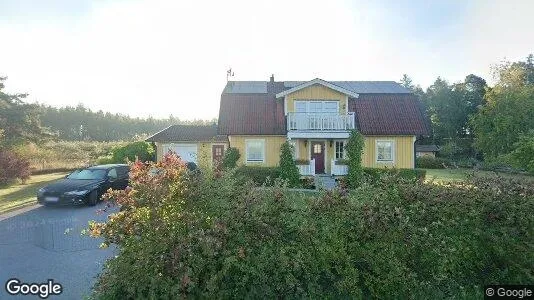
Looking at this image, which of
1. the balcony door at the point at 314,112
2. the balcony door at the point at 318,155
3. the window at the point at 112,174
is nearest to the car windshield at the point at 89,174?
the window at the point at 112,174

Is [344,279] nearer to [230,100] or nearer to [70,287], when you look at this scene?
[70,287]

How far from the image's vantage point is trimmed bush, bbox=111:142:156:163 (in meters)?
24.0

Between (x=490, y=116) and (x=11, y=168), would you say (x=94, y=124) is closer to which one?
(x=11, y=168)

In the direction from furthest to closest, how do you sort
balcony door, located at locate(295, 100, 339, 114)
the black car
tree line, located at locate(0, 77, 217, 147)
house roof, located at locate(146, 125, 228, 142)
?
tree line, located at locate(0, 77, 217, 147) → house roof, located at locate(146, 125, 228, 142) → balcony door, located at locate(295, 100, 339, 114) → the black car

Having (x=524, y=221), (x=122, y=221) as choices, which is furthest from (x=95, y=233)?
(x=524, y=221)

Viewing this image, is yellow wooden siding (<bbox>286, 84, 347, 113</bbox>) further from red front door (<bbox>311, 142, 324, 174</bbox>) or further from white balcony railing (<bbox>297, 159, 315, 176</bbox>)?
white balcony railing (<bbox>297, 159, 315, 176</bbox>)

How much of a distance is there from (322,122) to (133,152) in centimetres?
1374

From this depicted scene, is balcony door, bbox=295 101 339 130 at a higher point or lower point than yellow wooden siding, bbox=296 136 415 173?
higher

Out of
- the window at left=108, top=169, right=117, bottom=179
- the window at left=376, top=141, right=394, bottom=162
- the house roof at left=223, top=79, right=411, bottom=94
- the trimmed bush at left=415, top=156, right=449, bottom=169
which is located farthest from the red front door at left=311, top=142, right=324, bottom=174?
the trimmed bush at left=415, top=156, right=449, bottom=169

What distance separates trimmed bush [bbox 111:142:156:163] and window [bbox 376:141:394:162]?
16344 mm

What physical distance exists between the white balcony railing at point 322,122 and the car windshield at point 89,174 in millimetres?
10915

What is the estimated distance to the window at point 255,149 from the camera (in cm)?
2147

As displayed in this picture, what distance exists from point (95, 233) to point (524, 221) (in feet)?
18.9

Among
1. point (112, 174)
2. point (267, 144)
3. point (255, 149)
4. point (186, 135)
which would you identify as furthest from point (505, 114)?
point (112, 174)
